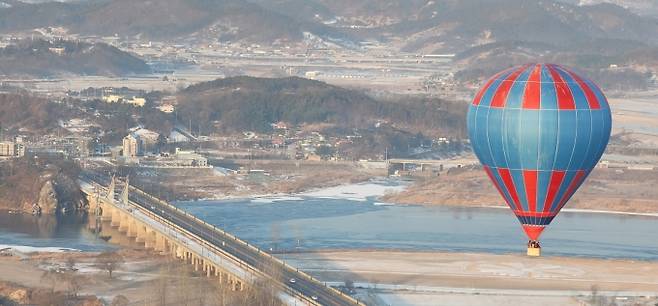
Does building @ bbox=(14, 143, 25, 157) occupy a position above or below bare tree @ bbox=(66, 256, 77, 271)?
above

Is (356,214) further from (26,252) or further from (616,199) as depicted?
(26,252)

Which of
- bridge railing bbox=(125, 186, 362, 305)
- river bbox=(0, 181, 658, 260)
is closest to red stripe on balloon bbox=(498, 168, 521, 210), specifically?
bridge railing bbox=(125, 186, 362, 305)

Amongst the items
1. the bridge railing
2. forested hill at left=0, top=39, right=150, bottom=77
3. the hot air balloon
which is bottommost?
the bridge railing

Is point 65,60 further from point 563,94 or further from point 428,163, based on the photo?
point 563,94

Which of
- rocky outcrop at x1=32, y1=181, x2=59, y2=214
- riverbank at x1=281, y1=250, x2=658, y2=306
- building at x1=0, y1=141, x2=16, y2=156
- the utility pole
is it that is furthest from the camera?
building at x1=0, y1=141, x2=16, y2=156

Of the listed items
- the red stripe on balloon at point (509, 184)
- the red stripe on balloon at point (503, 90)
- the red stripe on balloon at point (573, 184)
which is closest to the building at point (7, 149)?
the red stripe on balloon at point (509, 184)

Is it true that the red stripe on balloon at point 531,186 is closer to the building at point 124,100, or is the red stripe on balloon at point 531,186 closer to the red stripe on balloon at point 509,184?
the red stripe on balloon at point 509,184

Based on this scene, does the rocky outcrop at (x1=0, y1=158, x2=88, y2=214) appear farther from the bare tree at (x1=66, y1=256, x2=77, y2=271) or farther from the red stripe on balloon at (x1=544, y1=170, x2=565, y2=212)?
the red stripe on balloon at (x1=544, y1=170, x2=565, y2=212)
